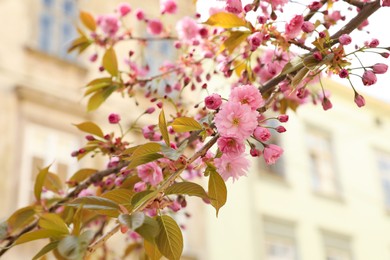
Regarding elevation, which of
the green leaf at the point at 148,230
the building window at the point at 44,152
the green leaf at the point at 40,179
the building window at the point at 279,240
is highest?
the building window at the point at 279,240

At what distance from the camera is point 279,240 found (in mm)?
8797

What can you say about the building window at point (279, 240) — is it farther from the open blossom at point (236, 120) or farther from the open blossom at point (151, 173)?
the open blossom at point (236, 120)

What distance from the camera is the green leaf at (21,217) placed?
184cm

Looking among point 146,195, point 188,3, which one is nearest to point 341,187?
point 188,3

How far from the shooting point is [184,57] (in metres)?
2.28

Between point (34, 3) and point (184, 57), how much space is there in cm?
572

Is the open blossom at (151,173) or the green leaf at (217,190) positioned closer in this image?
the green leaf at (217,190)

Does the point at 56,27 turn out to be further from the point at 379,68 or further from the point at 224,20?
the point at 379,68

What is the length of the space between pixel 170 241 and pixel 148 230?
19cm

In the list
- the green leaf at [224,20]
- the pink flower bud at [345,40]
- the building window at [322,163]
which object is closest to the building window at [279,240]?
the building window at [322,163]

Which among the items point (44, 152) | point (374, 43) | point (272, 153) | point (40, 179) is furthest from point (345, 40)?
point (44, 152)

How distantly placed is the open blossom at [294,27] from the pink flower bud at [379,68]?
24cm

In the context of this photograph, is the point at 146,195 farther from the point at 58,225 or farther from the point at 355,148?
the point at 355,148

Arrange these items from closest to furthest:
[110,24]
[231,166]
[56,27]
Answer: [231,166]
[110,24]
[56,27]
